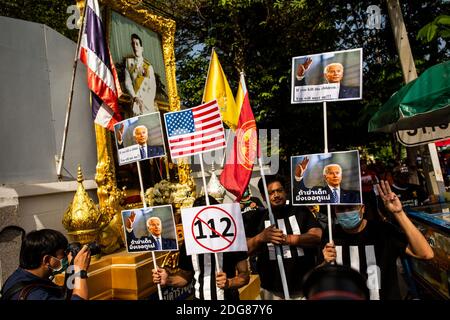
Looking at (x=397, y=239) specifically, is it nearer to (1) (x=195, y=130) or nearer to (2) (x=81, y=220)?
(1) (x=195, y=130)

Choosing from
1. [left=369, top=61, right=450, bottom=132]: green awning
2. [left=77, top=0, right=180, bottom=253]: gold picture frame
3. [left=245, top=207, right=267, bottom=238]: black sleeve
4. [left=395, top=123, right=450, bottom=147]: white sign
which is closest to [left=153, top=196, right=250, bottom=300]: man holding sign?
[left=245, top=207, right=267, bottom=238]: black sleeve

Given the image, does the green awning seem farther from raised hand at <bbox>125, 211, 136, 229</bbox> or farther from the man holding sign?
raised hand at <bbox>125, 211, 136, 229</bbox>

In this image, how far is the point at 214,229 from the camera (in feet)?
9.95

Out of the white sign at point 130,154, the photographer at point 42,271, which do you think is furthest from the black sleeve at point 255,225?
the photographer at point 42,271

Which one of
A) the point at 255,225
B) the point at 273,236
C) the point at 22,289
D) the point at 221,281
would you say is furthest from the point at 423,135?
the point at 22,289

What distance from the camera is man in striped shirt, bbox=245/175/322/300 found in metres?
3.09

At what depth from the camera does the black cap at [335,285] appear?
115cm

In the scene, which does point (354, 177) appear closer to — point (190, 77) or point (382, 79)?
point (382, 79)

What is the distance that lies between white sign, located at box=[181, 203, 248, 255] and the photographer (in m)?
0.85

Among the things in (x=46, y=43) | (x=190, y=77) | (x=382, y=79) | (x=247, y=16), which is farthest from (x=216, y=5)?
(x=46, y=43)

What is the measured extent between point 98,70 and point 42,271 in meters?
3.28

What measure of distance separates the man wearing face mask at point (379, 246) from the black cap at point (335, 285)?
156cm

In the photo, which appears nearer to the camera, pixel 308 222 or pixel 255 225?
pixel 308 222

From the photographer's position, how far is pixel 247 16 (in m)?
12.3
